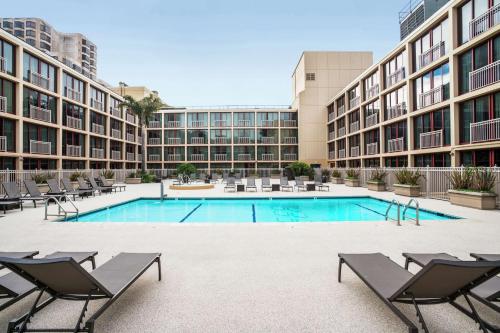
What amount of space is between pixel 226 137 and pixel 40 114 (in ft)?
77.1

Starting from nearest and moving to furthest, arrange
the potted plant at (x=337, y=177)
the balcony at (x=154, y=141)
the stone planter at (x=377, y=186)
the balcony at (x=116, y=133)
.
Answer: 1. the stone planter at (x=377, y=186)
2. the potted plant at (x=337, y=177)
3. the balcony at (x=116, y=133)
4. the balcony at (x=154, y=141)

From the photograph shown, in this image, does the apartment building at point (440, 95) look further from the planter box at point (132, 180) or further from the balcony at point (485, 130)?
the planter box at point (132, 180)

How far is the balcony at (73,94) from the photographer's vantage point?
2464cm

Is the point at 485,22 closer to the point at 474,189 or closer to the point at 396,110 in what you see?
the point at 396,110

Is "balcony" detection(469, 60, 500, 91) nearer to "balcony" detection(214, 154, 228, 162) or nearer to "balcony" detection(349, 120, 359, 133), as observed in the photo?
"balcony" detection(349, 120, 359, 133)

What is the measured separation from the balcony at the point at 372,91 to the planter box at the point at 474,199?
14.7 meters

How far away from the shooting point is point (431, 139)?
17.3m

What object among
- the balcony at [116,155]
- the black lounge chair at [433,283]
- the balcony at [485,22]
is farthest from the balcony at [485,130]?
the balcony at [116,155]

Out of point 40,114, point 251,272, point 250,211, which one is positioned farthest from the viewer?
point 40,114

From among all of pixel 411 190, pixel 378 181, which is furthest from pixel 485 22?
pixel 378 181

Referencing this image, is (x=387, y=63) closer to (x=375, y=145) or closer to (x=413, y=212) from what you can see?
(x=375, y=145)

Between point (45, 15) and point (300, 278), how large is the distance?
103757 millimetres

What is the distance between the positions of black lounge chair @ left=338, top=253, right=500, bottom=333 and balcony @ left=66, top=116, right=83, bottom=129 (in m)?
28.6

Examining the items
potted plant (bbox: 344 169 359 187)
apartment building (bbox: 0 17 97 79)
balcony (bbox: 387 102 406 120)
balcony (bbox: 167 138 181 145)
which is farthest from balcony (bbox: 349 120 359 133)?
apartment building (bbox: 0 17 97 79)
